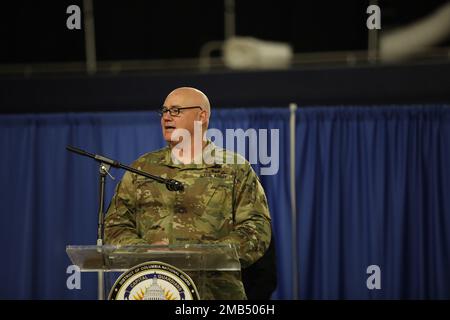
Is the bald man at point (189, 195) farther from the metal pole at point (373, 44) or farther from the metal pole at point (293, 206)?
the metal pole at point (373, 44)

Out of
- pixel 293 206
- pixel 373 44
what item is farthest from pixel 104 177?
pixel 373 44

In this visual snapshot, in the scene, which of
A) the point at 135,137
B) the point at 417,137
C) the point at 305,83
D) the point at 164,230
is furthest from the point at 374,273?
the point at 164,230

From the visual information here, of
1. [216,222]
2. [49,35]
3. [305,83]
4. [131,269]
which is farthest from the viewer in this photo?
[49,35]

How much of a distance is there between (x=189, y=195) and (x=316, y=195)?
1.97 metres

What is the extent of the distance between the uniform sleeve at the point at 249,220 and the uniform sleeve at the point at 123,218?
40cm

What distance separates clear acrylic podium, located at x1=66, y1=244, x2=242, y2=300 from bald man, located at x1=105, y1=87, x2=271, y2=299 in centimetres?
39

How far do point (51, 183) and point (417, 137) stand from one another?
8.27 feet

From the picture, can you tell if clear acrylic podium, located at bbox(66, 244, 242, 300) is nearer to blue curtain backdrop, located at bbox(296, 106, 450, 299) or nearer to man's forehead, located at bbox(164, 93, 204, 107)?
man's forehead, located at bbox(164, 93, 204, 107)

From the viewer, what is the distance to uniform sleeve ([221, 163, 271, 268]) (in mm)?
2901

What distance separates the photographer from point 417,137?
5.00 meters

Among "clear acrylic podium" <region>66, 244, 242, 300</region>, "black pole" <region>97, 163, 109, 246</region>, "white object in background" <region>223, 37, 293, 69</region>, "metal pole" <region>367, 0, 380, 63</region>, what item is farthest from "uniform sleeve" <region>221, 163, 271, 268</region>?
"metal pole" <region>367, 0, 380, 63</region>

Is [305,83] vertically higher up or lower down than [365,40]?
lower down

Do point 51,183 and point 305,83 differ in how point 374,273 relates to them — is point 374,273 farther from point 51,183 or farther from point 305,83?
point 51,183

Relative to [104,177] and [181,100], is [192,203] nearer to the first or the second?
[181,100]
